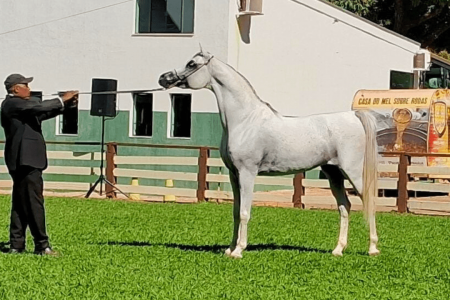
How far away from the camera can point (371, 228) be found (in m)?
10.6

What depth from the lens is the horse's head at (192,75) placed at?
10391mm

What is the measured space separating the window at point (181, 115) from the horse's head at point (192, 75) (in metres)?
12.7

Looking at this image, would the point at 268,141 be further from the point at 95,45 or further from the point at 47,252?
the point at 95,45

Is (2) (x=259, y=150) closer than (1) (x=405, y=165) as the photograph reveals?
Yes

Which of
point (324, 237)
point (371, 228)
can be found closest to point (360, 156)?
point (371, 228)

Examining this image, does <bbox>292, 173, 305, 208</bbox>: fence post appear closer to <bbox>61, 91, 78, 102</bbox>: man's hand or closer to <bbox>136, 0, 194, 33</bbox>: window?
<bbox>136, 0, 194, 33</bbox>: window

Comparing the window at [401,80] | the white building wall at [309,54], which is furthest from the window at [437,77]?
the white building wall at [309,54]

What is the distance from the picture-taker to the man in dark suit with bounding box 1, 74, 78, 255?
9.92m

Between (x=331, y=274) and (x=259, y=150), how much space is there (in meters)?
1.83

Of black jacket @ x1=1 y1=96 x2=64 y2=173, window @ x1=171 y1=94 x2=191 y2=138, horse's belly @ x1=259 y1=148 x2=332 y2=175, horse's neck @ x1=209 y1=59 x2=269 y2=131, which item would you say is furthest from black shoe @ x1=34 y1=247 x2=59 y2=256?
window @ x1=171 y1=94 x2=191 y2=138

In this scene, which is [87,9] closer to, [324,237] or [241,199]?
[324,237]

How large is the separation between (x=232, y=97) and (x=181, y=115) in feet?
42.6

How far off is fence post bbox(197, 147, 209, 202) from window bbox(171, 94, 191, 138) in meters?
3.58

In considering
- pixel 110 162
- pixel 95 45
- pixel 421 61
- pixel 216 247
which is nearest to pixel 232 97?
pixel 216 247
